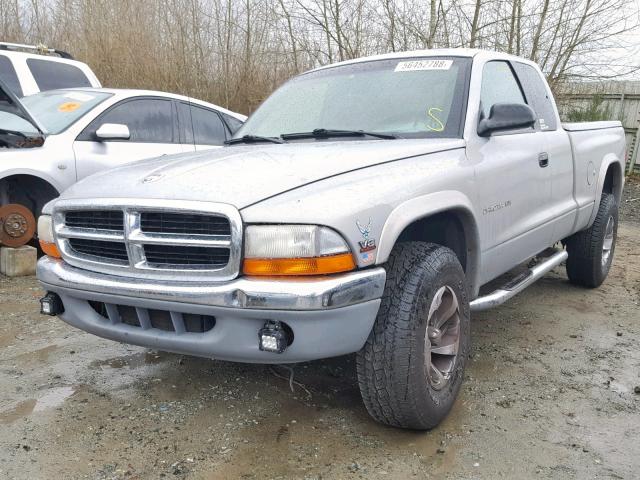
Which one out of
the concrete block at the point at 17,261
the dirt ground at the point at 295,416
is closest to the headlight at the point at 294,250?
the dirt ground at the point at 295,416

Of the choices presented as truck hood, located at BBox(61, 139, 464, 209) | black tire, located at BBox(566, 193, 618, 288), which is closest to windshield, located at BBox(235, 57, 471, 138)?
truck hood, located at BBox(61, 139, 464, 209)

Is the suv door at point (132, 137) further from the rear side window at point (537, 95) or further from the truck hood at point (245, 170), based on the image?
the rear side window at point (537, 95)

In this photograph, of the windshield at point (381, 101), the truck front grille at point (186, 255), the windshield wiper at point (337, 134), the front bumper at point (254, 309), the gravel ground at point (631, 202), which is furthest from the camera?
the gravel ground at point (631, 202)

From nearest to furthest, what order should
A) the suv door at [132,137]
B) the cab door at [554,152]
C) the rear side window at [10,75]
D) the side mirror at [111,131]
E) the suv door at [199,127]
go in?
1. the cab door at [554,152]
2. the side mirror at [111,131]
3. the suv door at [132,137]
4. the suv door at [199,127]
5. the rear side window at [10,75]

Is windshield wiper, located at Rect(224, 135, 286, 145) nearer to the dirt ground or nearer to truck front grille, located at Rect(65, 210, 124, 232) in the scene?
truck front grille, located at Rect(65, 210, 124, 232)

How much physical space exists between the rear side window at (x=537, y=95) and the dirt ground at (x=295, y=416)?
1477mm

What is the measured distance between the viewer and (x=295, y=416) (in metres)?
2.82

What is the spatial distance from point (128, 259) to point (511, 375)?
2.16 metres

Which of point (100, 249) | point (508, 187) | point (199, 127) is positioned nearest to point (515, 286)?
point (508, 187)

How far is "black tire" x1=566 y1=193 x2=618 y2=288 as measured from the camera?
16.1ft

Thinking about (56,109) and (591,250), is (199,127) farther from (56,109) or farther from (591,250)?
(591,250)

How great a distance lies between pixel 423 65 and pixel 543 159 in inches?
40.4

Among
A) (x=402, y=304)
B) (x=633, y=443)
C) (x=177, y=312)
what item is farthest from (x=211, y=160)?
(x=633, y=443)

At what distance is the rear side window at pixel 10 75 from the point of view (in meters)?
6.94
